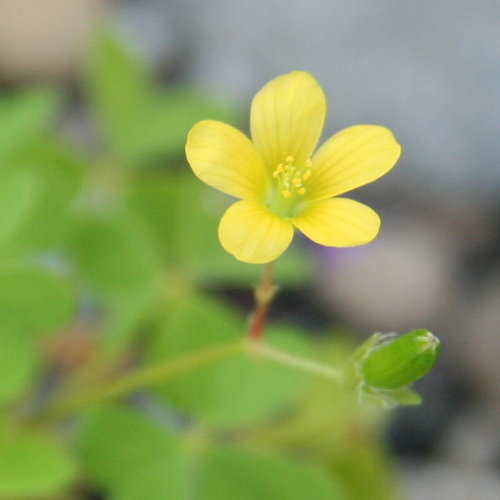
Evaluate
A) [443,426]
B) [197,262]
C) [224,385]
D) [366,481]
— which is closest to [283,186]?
[224,385]

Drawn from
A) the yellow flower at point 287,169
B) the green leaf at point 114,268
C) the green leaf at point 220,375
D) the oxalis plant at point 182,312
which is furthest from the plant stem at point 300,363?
the green leaf at point 114,268

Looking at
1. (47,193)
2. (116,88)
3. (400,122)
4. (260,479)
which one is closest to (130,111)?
(116,88)

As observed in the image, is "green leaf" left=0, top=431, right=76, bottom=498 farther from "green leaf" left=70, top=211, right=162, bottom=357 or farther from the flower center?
the flower center

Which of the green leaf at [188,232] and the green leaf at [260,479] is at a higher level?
the green leaf at [188,232]

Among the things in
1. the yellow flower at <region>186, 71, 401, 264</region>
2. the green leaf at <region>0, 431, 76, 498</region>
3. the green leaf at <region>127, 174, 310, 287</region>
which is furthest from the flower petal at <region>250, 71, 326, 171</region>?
the green leaf at <region>127, 174, 310, 287</region>

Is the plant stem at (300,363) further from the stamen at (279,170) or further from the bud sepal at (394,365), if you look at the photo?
the stamen at (279,170)

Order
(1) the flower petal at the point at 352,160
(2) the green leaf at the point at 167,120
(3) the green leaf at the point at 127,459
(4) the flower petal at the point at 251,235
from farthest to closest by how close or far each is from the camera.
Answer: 1. (2) the green leaf at the point at 167,120
2. (3) the green leaf at the point at 127,459
3. (1) the flower petal at the point at 352,160
4. (4) the flower petal at the point at 251,235

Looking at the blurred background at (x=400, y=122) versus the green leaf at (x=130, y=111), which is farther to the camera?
the blurred background at (x=400, y=122)

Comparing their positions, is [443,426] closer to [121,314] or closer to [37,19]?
[121,314]
